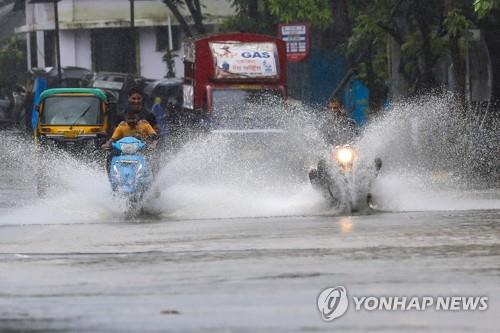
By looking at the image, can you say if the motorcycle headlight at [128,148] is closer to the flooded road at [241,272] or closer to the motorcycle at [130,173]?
the motorcycle at [130,173]

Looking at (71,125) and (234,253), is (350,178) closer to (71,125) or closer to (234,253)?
(234,253)

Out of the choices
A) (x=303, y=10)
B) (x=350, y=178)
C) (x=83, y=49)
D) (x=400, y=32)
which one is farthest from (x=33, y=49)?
(x=350, y=178)

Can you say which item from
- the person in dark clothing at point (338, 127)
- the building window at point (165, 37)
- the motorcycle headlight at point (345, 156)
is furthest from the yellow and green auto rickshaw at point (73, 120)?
the building window at point (165, 37)

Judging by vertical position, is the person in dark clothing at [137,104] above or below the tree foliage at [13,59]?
above

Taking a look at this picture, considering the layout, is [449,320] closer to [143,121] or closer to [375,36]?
[143,121]

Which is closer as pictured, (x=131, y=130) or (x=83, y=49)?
(x=131, y=130)

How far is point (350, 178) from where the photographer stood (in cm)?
1631

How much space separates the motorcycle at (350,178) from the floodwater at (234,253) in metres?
0.29

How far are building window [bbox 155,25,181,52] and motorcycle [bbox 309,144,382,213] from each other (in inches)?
1801

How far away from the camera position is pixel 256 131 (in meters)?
27.4

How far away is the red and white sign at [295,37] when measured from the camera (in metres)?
33.2

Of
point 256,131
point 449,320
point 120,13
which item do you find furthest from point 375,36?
point 120,13

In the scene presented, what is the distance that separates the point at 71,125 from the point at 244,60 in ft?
24.3

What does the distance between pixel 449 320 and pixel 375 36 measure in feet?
74.6
